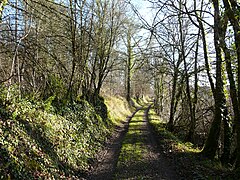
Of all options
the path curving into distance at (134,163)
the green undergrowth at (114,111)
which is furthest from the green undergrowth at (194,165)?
the green undergrowth at (114,111)

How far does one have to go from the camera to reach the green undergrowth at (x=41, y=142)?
6.50 metres

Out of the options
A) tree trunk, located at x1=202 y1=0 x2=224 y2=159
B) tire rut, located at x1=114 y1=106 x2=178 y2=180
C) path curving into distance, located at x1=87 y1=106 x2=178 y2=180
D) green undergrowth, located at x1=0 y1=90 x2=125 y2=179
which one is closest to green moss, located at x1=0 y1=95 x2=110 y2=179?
green undergrowth, located at x1=0 y1=90 x2=125 y2=179

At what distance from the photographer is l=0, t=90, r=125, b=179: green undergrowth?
6.50 m

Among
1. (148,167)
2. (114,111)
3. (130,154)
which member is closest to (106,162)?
(130,154)

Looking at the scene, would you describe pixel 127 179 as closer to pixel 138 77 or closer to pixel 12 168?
pixel 12 168

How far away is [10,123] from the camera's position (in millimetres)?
7273

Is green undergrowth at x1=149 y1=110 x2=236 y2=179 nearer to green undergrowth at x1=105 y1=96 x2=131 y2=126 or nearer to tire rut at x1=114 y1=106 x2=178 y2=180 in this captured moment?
tire rut at x1=114 y1=106 x2=178 y2=180

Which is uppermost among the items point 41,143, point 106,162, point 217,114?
point 217,114

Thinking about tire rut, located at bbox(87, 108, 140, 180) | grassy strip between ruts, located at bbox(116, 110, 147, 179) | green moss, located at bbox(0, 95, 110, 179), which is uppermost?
green moss, located at bbox(0, 95, 110, 179)

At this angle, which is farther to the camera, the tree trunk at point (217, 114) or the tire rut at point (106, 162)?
the tree trunk at point (217, 114)

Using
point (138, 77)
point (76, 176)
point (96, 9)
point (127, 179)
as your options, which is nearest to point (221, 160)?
point (127, 179)

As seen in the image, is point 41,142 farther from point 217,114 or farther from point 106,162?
point 217,114

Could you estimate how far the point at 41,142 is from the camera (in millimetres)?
8367

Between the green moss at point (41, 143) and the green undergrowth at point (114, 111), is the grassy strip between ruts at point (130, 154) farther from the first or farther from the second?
the green undergrowth at point (114, 111)
